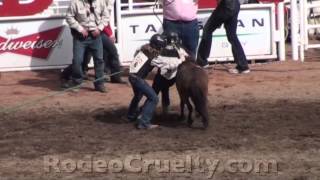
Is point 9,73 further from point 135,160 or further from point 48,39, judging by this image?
point 135,160

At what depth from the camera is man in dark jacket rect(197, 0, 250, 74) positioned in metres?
12.7

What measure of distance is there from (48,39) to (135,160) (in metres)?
5.87

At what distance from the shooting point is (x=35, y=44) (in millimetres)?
13484

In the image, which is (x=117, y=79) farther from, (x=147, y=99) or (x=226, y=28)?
(x=147, y=99)

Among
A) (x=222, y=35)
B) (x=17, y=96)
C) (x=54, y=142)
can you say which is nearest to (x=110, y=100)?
(x=17, y=96)

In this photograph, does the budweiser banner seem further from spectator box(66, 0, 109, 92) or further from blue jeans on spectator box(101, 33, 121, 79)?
spectator box(66, 0, 109, 92)

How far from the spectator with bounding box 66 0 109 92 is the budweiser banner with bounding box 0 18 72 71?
5.49ft

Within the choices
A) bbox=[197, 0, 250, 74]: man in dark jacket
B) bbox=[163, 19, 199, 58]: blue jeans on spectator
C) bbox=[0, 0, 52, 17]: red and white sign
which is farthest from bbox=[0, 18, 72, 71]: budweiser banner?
bbox=[163, 19, 199, 58]: blue jeans on spectator

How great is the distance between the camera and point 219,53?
14039 mm

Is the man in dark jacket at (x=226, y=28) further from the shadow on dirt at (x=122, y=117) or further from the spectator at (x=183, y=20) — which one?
Answer: the shadow on dirt at (x=122, y=117)

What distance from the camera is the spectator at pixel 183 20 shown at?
11.7 m

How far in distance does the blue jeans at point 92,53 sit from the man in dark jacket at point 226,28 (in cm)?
170

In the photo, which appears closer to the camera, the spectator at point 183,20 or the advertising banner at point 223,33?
the spectator at point 183,20

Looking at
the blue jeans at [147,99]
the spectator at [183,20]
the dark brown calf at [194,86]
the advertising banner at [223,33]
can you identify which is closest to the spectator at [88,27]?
the spectator at [183,20]
